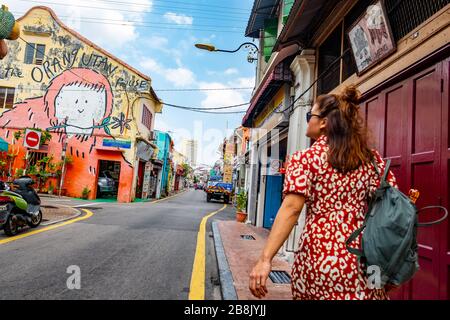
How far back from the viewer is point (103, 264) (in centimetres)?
496

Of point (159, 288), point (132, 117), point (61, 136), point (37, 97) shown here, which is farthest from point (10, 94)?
point (159, 288)

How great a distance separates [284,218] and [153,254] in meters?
4.82

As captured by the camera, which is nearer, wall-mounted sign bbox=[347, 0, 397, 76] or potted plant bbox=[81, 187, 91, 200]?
wall-mounted sign bbox=[347, 0, 397, 76]

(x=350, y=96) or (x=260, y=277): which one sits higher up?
(x=350, y=96)

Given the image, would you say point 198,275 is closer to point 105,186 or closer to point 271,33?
point 271,33

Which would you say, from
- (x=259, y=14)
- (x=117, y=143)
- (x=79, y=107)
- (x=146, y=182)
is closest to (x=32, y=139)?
(x=79, y=107)

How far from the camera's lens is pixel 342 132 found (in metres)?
1.72

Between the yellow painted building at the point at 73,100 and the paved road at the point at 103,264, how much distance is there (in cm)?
1272

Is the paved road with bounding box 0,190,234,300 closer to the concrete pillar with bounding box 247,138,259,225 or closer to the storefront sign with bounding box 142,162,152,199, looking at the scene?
the concrete pillar with bounding box 247,138,259,225

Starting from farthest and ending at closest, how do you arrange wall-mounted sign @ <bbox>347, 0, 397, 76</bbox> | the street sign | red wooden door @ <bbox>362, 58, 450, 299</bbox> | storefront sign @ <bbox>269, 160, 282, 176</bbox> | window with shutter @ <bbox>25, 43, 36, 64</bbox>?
1. window with shutter @ <bbox>25, 43, 36, 64</bbox>
2. the street sign
3. storefront sign @ <bbox>269, 160, 282, 176</bbox>
4. wall-mounted sign @ <bbox>347, 0, 397, 76</bbox>
5. red wooden door @ <bbox>362, 58, 450, 299</bbox>

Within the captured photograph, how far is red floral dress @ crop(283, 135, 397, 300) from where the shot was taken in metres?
1.57

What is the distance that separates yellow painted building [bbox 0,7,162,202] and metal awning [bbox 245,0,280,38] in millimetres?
9939

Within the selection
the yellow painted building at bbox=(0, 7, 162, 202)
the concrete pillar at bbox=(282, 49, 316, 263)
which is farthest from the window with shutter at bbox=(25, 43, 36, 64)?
the concrete pillar at bbox=(282, 49, 316, 263)

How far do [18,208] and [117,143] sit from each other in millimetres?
13701
